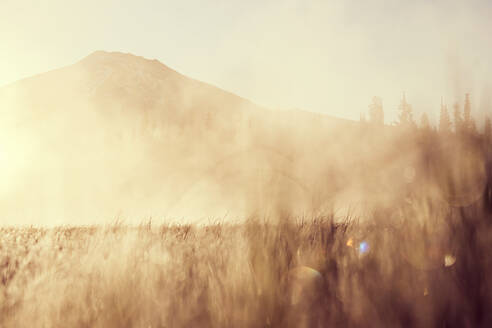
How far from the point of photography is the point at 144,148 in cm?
4741

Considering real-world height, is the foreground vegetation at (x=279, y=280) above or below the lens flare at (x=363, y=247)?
below

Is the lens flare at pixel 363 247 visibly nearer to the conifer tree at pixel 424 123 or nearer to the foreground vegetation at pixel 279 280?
the foreground vegetation at pixel 279 280

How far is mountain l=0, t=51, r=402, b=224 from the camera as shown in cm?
1687

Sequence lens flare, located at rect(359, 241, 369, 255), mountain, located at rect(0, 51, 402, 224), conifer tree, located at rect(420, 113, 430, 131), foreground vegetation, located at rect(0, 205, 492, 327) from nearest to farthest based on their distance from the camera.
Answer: foreground vegetation, located at rect(0, 205, 492, 327) → lens flare, located at rect(359, 241, 369, 255) → conifer tree, located at rect(420, 113, 430, 131) → mountain, located at rect(0, 51, 402, 224)

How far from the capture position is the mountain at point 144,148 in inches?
664

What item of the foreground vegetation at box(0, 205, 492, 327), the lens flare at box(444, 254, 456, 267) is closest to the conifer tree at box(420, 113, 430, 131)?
the foreground vegetation at box(0, 205, 492, 327)

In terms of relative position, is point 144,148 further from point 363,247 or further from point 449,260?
point 449,260

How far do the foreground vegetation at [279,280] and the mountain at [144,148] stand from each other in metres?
0.38

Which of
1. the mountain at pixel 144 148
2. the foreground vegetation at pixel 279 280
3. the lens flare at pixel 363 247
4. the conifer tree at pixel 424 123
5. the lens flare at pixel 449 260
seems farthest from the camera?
the mountain at pixel 144 148

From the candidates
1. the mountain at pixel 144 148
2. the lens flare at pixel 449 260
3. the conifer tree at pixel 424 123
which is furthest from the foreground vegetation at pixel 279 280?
the conifer tree at pixel 424 123

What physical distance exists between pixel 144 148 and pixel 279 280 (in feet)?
154

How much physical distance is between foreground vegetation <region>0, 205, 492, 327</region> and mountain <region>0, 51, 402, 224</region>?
376mm

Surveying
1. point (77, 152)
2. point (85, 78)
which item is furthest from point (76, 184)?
point (85, 78)

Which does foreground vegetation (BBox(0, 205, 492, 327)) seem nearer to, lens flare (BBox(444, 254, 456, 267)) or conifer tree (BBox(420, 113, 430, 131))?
lens flare (BBox(444, 254, 456, 267))
